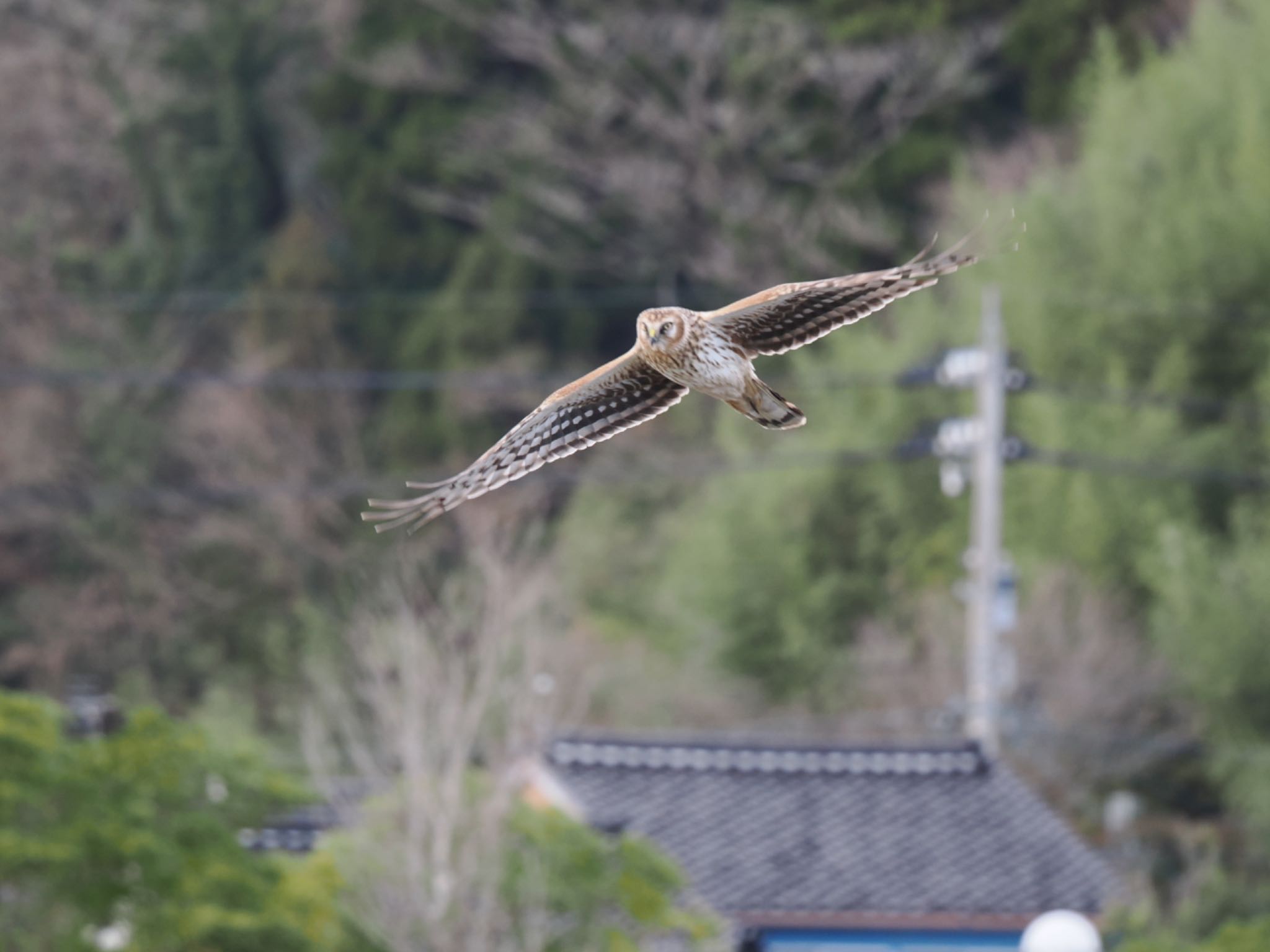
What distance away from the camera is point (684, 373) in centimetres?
716

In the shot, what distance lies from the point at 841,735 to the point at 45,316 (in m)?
15.4

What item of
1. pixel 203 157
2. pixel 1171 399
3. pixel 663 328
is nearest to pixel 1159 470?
Result: pixel 1171 399

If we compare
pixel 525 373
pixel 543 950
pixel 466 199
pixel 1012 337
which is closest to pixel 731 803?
pixel 543 950

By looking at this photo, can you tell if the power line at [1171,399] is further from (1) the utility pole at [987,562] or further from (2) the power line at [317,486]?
(1) the utility pole at [987,562]

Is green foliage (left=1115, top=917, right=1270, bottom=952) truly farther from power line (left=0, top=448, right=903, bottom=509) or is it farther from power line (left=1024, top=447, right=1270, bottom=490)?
power line (left=0, top=448, right=903, bottom=509)

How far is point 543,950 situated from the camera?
13.4m

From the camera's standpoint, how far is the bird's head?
7.08m

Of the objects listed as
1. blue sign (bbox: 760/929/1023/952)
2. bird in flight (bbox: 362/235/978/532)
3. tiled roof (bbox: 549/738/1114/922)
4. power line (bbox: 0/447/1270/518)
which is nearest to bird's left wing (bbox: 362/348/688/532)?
bird in flight (bbox: 362/235/978/532)

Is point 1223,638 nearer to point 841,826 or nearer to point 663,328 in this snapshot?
point 841,826

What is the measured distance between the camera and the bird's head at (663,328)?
23.2 ft

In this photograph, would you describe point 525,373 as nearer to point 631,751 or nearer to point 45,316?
point 45,316

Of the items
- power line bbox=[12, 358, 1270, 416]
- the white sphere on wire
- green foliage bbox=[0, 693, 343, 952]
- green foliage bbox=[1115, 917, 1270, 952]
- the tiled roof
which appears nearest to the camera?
the white sphere on wire

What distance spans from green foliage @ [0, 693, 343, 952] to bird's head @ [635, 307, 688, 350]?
6.02 m

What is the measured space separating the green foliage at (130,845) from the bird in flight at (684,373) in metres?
5.18
